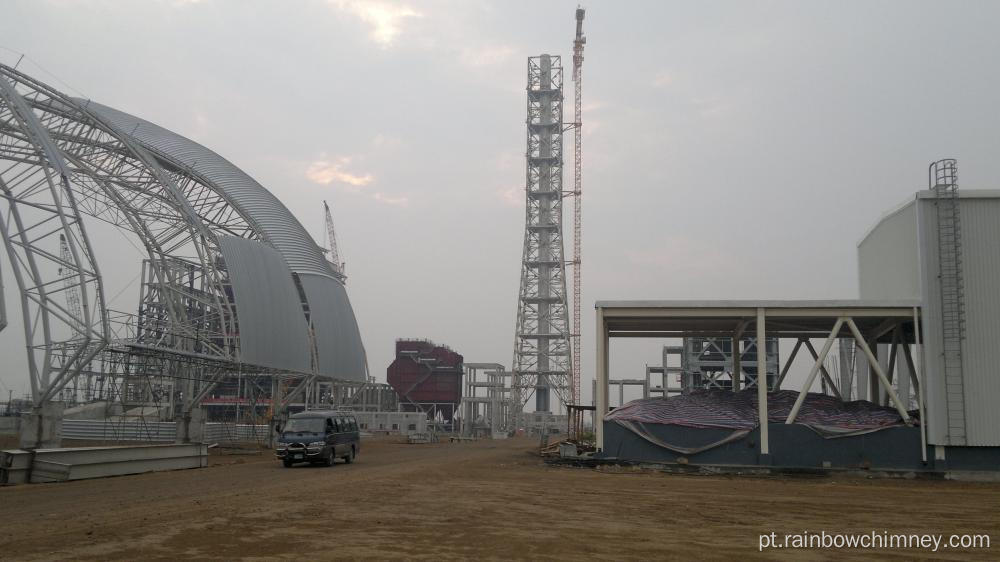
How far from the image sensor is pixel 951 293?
85.5 ft

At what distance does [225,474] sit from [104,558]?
15.5 meters

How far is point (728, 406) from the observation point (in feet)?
97.8

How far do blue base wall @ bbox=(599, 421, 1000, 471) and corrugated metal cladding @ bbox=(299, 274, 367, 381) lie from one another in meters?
29.6

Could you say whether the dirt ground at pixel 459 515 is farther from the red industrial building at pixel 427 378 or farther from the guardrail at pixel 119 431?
the red industrial building at pixel 427 378

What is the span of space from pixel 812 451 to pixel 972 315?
23.1 ft

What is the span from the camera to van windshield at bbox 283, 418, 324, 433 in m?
27.9

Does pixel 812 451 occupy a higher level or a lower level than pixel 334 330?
lower

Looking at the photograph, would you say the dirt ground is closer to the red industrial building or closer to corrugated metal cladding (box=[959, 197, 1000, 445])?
corrugated metal cladding (box=[959, 197, 1000, 445])

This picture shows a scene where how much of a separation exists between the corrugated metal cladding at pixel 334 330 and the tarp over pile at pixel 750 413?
27210mm

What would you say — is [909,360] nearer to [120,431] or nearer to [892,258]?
[892,258]

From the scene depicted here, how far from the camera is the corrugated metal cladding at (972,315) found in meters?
25.5

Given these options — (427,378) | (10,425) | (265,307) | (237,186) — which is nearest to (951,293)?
(265,307)

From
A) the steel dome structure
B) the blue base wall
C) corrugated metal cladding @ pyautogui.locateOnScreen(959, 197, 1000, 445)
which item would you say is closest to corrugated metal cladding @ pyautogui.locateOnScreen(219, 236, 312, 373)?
the steel dome structure

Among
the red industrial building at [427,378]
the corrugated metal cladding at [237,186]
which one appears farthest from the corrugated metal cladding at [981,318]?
the red industrial building at [427,378]
